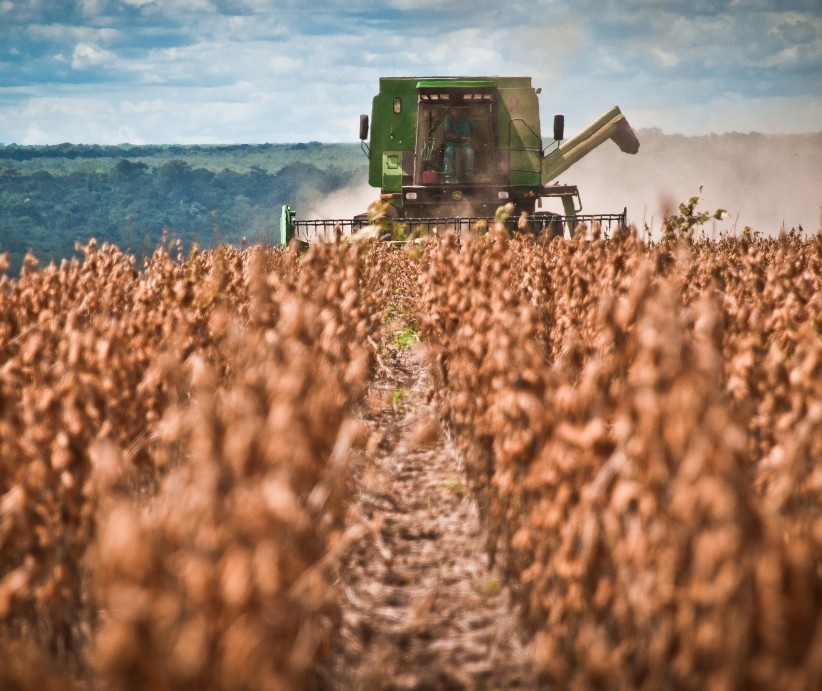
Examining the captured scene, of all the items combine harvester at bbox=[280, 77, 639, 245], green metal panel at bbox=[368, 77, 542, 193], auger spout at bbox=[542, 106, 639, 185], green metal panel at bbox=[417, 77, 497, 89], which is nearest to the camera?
combine harvester at bbox=[280, 77, 639, 245]

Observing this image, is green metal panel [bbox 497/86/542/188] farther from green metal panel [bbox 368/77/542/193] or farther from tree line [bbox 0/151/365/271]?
tree line [bbox 0/151/365/271]

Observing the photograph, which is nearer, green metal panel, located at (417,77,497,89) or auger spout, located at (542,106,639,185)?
green metal panel, located at (417,77,497,89)

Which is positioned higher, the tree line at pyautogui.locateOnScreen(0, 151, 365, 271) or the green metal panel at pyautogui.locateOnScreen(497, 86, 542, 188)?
the tree line at pyautogui.locateOnScreen(0, 151, 365, 271)

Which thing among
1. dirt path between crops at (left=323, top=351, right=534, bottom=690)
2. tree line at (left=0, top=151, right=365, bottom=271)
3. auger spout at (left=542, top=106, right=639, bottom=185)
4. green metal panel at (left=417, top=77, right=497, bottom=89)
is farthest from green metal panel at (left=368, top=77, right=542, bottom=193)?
Answer: tree line at (left=0, top=151, right=365, bottom=271)

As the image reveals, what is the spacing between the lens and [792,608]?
63.7 inches

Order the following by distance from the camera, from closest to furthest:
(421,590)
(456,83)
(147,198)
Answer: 1. (421,590)
2. (456,83)
3. (147,198)

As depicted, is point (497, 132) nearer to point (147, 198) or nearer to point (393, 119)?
point (393, 119)

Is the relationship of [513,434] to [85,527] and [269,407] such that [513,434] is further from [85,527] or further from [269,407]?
[85,527]

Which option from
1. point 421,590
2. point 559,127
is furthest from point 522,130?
point 421,590

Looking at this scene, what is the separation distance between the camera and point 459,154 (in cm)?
1291

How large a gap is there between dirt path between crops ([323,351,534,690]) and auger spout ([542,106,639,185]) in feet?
34.3

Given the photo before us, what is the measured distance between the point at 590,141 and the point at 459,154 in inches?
140

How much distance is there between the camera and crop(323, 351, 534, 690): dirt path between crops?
257 centimetres

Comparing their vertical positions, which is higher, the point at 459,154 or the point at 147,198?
the point at 147,198
